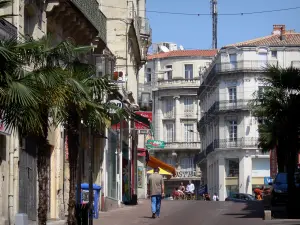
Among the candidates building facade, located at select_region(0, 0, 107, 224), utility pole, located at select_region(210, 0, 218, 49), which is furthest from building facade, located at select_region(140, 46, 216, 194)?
building facade, located at select_region(0, 0, 107, 224)

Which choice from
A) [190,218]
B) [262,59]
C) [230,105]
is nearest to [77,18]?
[190,218]

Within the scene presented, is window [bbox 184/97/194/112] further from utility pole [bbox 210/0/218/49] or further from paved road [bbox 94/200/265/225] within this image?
paved road [bbox 94/200/265/225]

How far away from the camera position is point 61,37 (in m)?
32.1

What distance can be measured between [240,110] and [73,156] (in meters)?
65.6

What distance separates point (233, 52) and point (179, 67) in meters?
21.8

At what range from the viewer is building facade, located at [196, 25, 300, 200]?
87.1 m

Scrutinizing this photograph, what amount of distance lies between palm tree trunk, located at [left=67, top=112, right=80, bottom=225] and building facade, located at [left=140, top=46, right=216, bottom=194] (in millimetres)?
84914

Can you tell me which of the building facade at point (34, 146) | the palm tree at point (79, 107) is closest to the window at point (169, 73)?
the building facade at point (34, 146)

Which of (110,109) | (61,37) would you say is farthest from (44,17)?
(110,109)

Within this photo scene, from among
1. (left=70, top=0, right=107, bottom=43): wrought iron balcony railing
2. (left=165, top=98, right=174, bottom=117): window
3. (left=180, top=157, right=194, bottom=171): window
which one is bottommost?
(left=180, top=157, right=194, bottom=171): window

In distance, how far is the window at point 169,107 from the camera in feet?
358

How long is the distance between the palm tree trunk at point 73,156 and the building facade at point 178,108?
84914mm

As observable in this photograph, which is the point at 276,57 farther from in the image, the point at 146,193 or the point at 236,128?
the point at 146,193

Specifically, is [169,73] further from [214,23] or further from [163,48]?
[163,48]
